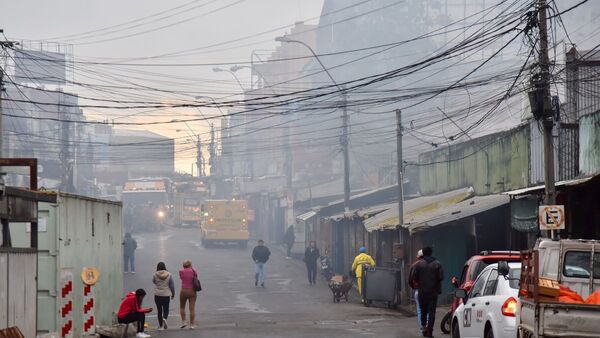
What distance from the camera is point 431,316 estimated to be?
21.0m

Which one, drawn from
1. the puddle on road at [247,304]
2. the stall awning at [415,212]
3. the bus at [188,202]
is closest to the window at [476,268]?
the stall awning at [415,212]

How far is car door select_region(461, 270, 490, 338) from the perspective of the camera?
1571 centimetres

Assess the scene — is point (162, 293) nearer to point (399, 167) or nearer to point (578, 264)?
point (399, 167)

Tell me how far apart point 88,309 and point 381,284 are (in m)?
12.7

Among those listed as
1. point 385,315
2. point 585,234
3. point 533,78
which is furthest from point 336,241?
point 533,78

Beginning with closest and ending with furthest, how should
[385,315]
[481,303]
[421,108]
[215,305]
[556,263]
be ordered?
[556,263], [481,303], [385,315], [215,305], [421,108]

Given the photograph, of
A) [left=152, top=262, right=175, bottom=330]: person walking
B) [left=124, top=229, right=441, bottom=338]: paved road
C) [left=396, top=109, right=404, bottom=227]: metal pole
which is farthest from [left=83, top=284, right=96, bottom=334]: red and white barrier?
[left=396, top=109, right=404, bottom=227]: metal pole

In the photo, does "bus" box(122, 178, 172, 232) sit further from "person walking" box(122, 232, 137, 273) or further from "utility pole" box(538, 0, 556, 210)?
"utility pole" box(538, 0, 556, 210)

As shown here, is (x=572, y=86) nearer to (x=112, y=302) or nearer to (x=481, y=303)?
(x=112, y=302)

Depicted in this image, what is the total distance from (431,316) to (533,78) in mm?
5151

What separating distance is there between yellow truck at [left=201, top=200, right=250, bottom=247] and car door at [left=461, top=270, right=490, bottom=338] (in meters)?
51.5

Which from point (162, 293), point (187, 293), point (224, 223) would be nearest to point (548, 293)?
point (162, 293)

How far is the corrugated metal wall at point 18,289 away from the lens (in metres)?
14.2

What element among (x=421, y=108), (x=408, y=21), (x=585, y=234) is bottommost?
A: (x=585, y=234)
